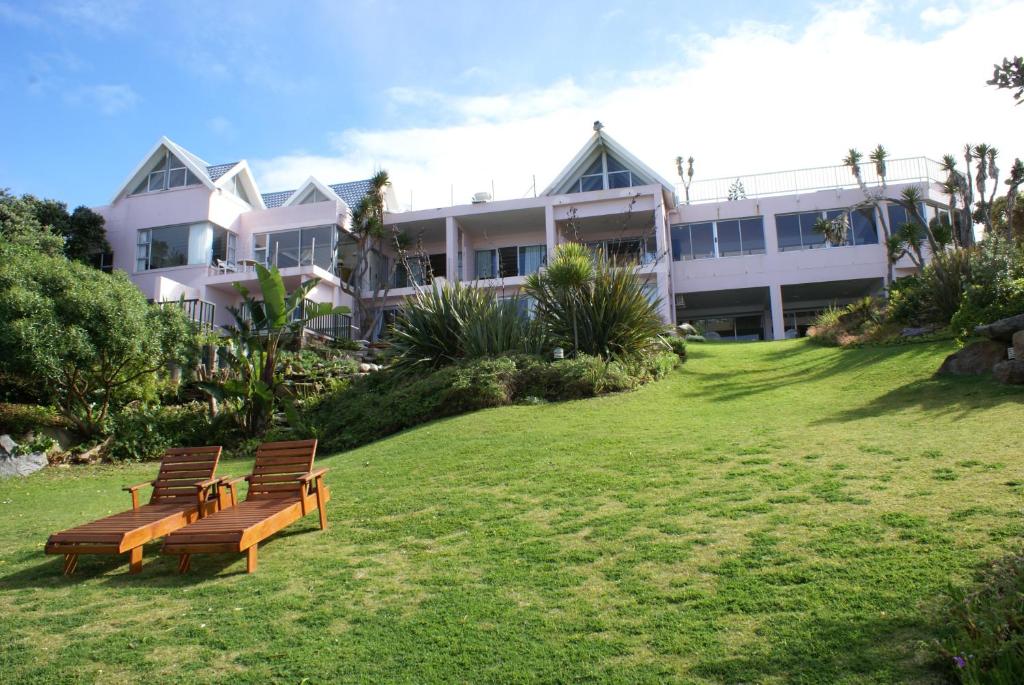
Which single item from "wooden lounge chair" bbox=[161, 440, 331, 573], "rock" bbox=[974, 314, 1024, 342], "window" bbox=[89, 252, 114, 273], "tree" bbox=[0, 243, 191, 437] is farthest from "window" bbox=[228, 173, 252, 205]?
"rock" bbox=[974, 314, 1024, 342]

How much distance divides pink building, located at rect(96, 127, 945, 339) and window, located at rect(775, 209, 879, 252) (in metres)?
0.05

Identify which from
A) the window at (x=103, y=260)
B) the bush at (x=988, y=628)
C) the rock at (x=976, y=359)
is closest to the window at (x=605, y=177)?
the window at (x=103, y=260)

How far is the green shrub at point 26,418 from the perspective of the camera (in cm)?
1298

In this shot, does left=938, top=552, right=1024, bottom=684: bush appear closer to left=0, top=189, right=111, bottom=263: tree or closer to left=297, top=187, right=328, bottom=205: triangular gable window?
→ left=0, top=189, right=111, bottom=263: tree

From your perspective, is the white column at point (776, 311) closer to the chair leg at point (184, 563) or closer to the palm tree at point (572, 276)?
the palm tree at point (572, 276)

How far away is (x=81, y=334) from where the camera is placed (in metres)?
12.3

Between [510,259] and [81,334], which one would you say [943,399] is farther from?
[510,259]

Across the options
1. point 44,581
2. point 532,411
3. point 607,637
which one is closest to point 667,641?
point 607,637

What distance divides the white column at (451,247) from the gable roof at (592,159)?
4425mm

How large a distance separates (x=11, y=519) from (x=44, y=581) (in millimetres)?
3326

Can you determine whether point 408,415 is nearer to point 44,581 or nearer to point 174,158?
point 44,581

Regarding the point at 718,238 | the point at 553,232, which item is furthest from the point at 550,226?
the point at 718,238

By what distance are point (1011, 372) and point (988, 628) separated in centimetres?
864

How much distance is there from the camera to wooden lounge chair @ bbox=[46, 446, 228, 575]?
6105mm
